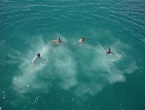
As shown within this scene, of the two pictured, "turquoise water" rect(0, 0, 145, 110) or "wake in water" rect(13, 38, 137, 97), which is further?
"wake in water" rect(13, 38, 137, 97)

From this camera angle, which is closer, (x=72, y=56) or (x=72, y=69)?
(x=72, y=69)

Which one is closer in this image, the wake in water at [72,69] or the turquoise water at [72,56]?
the turquoise water at [72,56]

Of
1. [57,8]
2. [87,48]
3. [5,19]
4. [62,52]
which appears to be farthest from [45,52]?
[57,8]

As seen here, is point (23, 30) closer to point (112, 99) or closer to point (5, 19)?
point (5, 19)

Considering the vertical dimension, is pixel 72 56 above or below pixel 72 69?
above

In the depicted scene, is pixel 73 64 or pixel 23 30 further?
pixel 23 30
